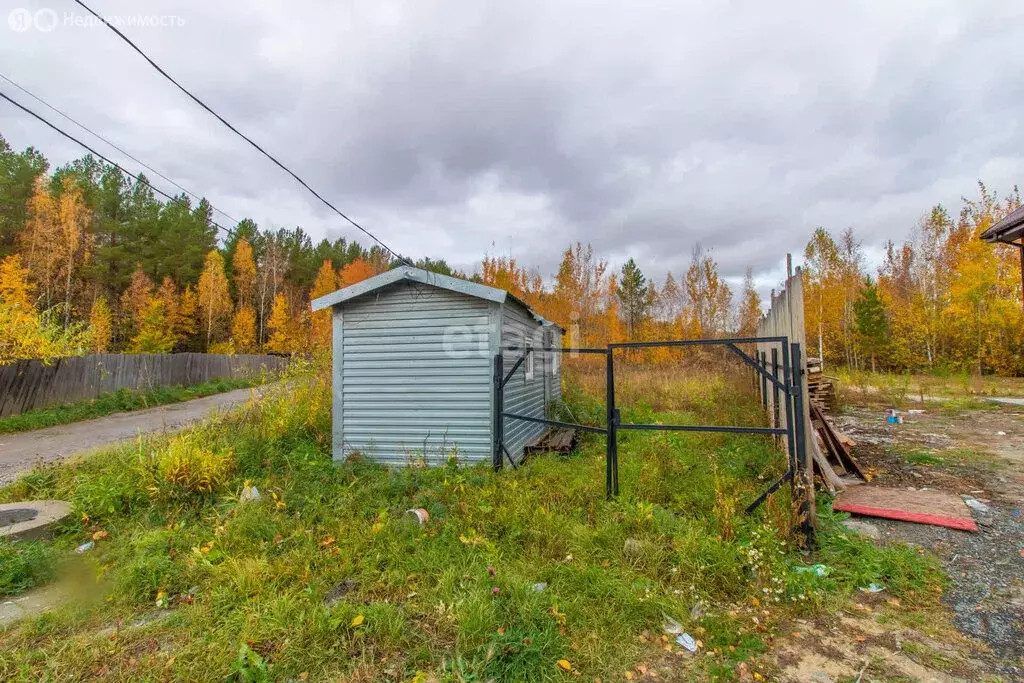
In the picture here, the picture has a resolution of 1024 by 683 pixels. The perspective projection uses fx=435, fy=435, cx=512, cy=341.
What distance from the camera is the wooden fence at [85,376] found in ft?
34.1

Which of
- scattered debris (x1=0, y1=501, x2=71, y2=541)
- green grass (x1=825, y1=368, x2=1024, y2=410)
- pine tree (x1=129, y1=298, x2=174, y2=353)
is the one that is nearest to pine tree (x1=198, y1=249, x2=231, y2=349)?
pine tree (x1=129, y1=298, x2=174, y2=353)

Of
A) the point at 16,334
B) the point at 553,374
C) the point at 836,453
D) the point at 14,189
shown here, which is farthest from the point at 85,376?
the point at 836,453

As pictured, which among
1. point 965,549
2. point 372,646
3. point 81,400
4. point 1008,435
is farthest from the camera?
point 81,400

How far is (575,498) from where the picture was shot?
14.9ft

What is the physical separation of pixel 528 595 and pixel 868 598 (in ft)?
7.63

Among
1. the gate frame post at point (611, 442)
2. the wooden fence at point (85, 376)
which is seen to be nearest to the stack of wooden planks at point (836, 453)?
the gate frame post at point (611, 442)

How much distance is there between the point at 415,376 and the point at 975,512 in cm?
634

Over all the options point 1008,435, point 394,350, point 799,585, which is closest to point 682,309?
point 1008,435

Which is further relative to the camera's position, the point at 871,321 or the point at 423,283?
the point at 871,321

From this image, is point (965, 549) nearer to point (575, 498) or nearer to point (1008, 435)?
point (575, 498)

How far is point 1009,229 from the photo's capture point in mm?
6945

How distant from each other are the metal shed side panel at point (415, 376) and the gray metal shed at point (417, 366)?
14 mm

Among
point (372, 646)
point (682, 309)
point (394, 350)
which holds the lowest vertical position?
point (372, 646)

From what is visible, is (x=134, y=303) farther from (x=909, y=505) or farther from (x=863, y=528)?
(x=909, y=505)
